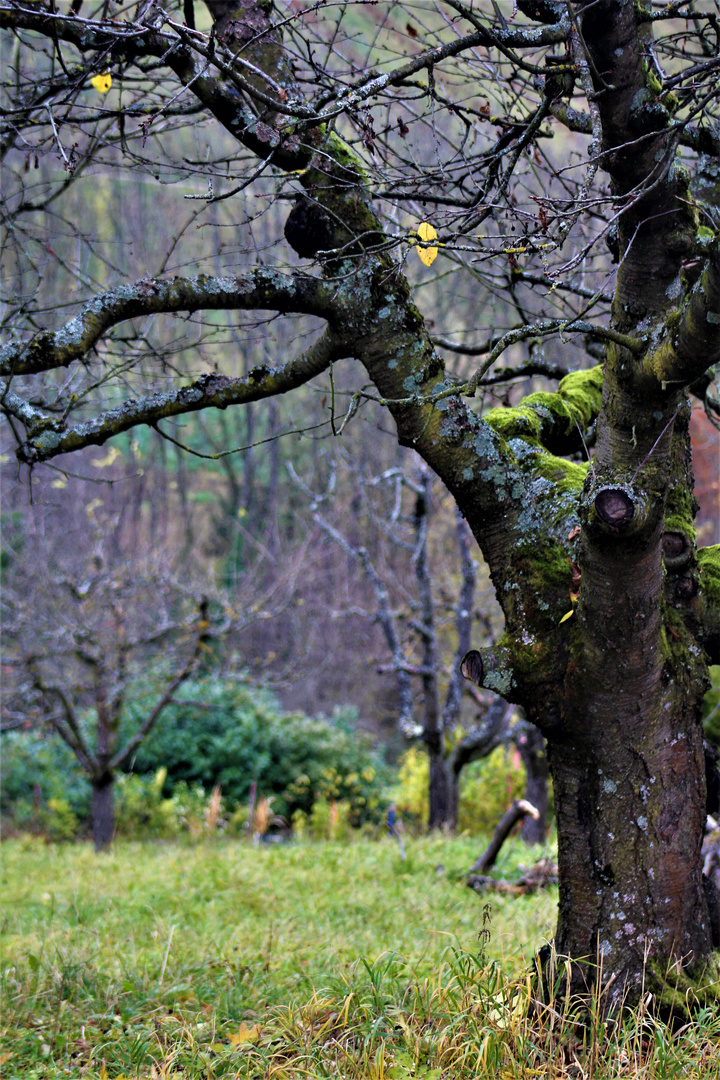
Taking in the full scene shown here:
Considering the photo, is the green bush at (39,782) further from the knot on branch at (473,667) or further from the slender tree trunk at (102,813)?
the knot on branch at (473,667)

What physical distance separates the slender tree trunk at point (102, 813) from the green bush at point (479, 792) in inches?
136

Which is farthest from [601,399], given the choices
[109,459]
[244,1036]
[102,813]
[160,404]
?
[109,459]

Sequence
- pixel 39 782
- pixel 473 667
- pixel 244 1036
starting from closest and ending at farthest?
pixel 244 1036 → pixel 473 667 → pixel 39 782

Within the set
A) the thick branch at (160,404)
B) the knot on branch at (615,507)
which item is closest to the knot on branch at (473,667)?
the knot on branch at (615,507)

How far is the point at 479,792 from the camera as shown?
9414mm

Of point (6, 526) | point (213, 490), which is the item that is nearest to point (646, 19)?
point (6, 526)

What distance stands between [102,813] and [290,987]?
523 cm

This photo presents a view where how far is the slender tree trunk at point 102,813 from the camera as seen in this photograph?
26.9 feet

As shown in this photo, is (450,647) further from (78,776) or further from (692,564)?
(692,564)

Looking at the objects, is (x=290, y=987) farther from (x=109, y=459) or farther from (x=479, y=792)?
(x=109, y=459)

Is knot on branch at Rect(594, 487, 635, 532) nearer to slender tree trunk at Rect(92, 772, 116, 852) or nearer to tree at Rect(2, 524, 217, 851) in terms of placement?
tree at Rect(2, 524, 217, 851)

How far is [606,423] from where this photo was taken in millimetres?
2773

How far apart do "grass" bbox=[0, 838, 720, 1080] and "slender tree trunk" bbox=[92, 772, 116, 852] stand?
207 cm

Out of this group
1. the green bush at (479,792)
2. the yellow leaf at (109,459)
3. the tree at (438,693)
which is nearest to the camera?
the tree at (438,693)
